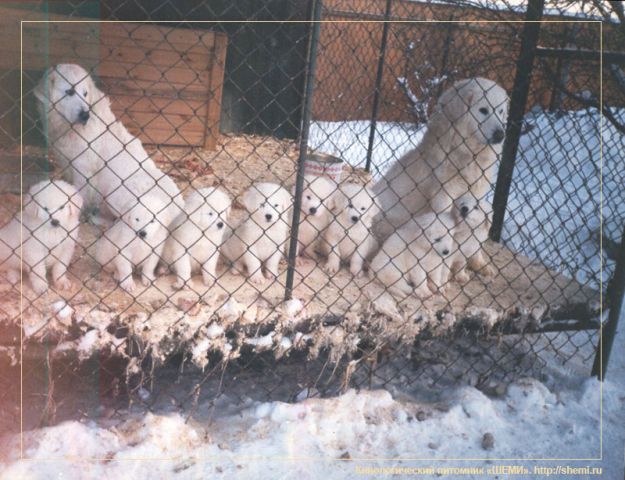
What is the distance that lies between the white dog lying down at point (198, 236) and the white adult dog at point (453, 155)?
1.31 m

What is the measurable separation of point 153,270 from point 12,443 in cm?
126

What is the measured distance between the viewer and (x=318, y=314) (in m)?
3.36

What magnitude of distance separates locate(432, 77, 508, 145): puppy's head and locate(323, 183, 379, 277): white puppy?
0.89 m

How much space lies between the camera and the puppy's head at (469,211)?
3.89 m

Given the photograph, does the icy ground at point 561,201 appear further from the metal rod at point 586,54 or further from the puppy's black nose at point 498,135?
the metal rod at point 586,54

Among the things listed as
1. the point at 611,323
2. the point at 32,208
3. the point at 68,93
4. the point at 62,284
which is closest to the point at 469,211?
the point at 611,323

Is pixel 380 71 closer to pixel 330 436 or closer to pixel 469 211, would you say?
pixel 469 211

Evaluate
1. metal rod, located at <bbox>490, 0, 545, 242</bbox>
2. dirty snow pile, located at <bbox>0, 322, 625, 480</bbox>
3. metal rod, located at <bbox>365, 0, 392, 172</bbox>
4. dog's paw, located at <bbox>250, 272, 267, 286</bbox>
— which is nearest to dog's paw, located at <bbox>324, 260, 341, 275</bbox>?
dog's paw, located at <bbox>250, 272, 267, 286</bbox>

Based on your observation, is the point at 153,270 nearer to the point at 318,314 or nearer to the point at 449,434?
the point at 318,314

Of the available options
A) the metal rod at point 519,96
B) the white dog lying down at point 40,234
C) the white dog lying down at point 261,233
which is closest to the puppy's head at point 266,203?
the white dog lying down at point 261,233

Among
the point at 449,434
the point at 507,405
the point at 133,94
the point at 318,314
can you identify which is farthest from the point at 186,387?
the point at 133,94

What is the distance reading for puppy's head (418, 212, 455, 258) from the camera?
12.4 feet

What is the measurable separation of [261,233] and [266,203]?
0.21 m

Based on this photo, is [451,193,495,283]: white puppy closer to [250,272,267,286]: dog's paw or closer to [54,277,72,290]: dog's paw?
[250,272,267,286]: dog's paw
